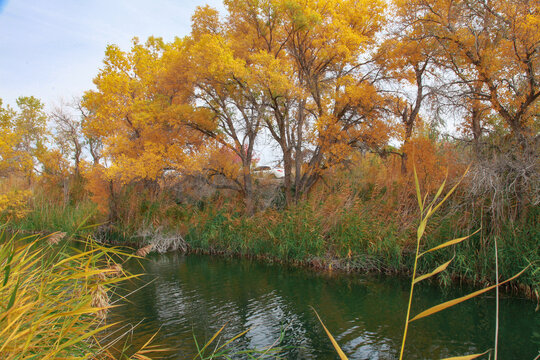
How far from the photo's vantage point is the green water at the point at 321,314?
6.24m

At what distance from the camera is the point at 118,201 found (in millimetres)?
17969

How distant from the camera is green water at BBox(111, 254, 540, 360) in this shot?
246 inches

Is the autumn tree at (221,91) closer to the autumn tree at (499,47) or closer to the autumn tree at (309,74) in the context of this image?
the autumn tree at (309,74)

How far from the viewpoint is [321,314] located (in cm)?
783

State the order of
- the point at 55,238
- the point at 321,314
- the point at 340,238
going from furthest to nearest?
the point at 340,238 < the point at 321,314 < the point at 55,238

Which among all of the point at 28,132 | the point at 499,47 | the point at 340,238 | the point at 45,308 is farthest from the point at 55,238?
the point at 28,132

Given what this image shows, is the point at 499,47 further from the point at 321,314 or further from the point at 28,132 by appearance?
the point at 28,132

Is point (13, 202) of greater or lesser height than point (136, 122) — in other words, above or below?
below

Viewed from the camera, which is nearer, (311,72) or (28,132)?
(311,72)

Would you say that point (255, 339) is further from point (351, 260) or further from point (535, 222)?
point (535, 222)

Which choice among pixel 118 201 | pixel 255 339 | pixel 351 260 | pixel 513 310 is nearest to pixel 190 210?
pixel 118 201

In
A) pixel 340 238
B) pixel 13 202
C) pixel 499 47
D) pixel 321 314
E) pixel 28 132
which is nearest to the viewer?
pixel 321 314

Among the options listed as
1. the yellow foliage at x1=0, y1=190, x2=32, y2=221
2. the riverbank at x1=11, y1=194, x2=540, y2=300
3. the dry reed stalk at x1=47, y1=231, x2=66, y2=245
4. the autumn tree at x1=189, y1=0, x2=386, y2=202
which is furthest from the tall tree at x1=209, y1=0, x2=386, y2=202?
the dry reed stalk at x1=47, y1=231, x2=66, y2=245

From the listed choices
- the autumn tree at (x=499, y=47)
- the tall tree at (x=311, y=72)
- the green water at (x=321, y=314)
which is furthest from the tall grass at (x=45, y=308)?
the tall tree at (x=311, y=72)
